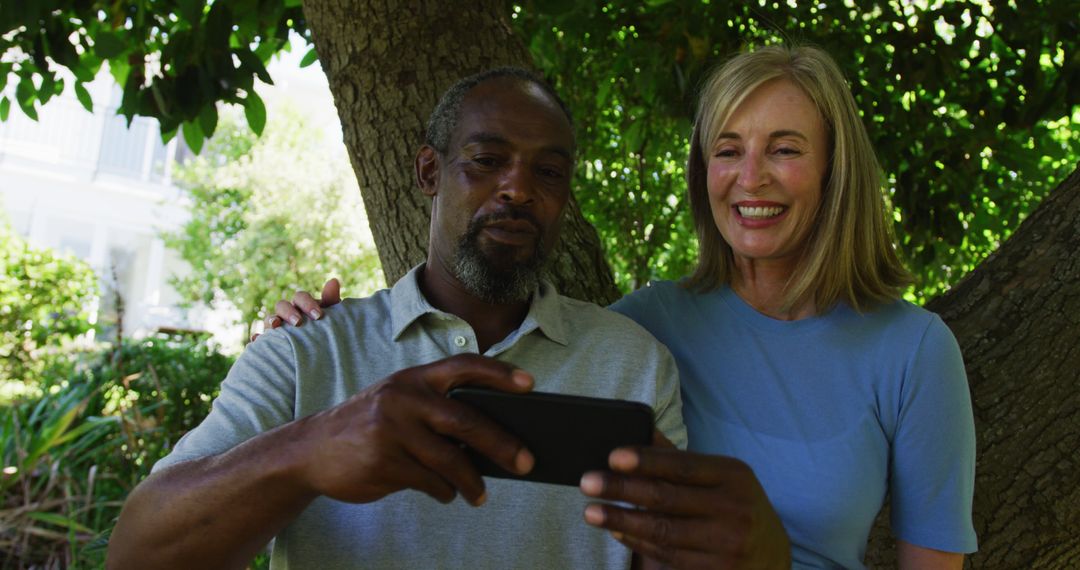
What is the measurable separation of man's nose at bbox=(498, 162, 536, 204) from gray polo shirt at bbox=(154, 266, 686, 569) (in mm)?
251

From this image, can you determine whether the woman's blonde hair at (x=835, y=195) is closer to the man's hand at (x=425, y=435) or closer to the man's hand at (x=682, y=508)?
the man's hand at (x=682, y=508)

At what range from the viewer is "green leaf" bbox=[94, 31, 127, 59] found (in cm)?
373

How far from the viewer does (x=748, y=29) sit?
433 centimetres

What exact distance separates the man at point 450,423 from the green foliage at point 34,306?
9.03m

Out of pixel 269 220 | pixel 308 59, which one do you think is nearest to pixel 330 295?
pixel 308 59

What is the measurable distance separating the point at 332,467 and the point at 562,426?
353 millimetres

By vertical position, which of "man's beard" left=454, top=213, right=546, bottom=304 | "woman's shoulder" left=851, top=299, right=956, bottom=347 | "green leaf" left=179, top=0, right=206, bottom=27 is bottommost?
"woman's shoulder" left=851, top=299, right=956, bottom=347

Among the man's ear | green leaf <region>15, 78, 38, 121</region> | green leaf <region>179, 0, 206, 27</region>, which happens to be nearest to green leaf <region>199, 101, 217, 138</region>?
green leaf <region>179, 0, 206, 27</region>

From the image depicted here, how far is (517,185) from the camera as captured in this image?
2.37 metres

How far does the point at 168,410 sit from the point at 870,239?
6.28 m

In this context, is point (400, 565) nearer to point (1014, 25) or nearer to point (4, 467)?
point (1014, 25)

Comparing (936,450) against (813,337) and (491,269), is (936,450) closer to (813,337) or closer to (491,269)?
(813,337)

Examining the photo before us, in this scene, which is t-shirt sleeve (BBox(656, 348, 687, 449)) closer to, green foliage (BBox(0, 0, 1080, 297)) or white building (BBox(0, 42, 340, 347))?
green foliage (BBox(0, 0, 1080, 297))

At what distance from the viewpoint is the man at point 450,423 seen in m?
1.40
